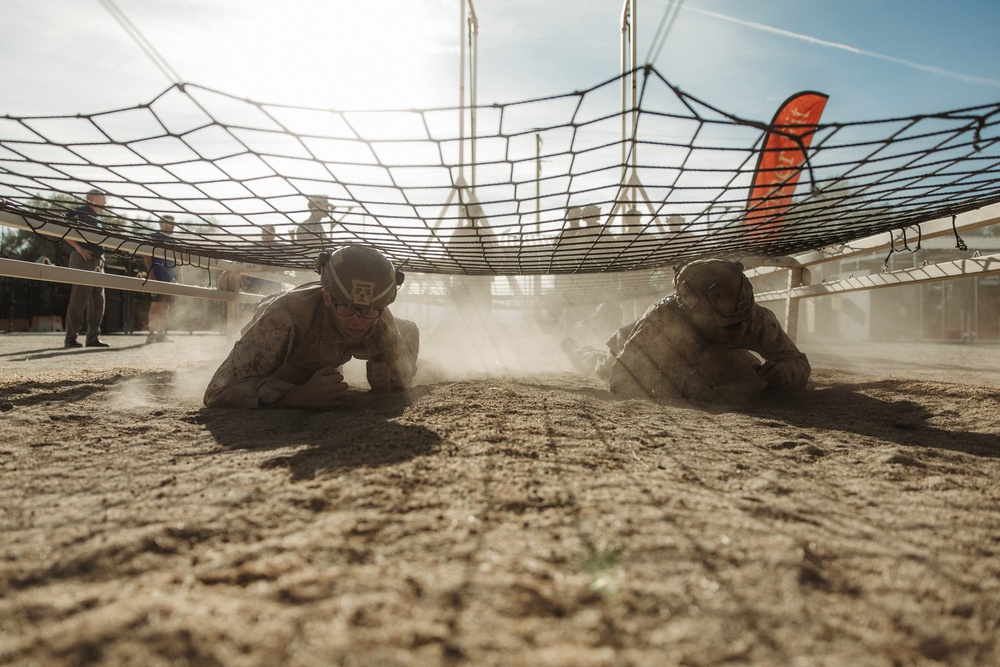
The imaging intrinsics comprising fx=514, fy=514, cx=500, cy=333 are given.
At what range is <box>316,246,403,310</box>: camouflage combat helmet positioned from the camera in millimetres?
2014

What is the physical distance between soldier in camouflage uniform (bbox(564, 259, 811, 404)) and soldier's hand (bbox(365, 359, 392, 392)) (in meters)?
1.13

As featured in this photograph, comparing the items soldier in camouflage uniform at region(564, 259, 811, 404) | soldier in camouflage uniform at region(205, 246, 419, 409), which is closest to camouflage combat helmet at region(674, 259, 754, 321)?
soldier in camouflage uniform at region(564, 259, 811, 404)

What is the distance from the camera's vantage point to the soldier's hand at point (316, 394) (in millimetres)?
1988

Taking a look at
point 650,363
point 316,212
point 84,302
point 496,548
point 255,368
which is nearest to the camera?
point 496,548

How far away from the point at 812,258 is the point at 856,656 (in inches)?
139

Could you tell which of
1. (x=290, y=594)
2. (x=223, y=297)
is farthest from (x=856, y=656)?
(x=223, y=297)

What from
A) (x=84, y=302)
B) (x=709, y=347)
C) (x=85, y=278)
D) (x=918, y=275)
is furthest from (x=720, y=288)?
(x=84, y=302)

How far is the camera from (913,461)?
4.06 feet

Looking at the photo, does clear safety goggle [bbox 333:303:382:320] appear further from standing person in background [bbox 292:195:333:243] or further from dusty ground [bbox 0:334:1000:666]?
dusty ground [bbox 0:334:1000:666]

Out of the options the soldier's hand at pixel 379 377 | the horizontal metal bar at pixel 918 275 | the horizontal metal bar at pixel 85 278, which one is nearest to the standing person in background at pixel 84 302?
the horizontal metal bar at pixel 85 278

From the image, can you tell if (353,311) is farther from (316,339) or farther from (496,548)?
(496,548)

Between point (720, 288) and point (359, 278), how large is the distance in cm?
157

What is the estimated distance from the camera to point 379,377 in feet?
7.80

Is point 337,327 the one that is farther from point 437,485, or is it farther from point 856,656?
point 856,656
